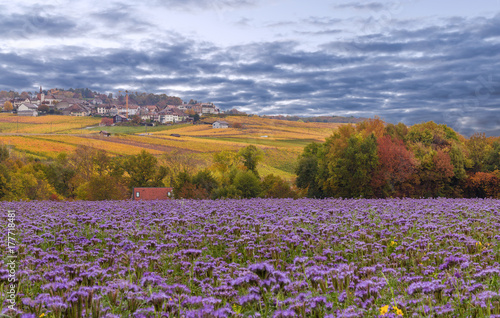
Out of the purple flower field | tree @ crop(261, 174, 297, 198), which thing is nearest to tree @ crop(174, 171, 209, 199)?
tree @ crop(261, 174, 297, 198)

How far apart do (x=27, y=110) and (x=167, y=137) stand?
254 ft

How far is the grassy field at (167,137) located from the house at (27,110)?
227 inches

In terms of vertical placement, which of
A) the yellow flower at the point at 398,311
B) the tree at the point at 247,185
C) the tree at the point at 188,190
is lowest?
the tree at the point at 188,190

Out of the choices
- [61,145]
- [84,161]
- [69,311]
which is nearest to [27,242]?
[69,311]

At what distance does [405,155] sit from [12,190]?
2411 inches

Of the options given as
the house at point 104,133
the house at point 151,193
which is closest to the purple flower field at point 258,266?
the house at point 151,193

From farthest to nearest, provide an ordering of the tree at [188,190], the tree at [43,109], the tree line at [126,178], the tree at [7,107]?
the tree at [43,109], the tree at [7,107], the tree line at [126,178], the tree at [188,190]

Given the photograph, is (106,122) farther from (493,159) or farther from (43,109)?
(493,159)

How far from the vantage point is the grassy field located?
399ft

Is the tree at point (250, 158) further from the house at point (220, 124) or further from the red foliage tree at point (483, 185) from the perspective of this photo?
the house at point (220, 124)

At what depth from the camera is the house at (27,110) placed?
6938 inches

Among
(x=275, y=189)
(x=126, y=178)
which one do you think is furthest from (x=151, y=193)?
(x=126, y=178)

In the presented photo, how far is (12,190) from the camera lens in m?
65.7

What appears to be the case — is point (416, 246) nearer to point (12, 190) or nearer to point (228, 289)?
point (228, 289)
